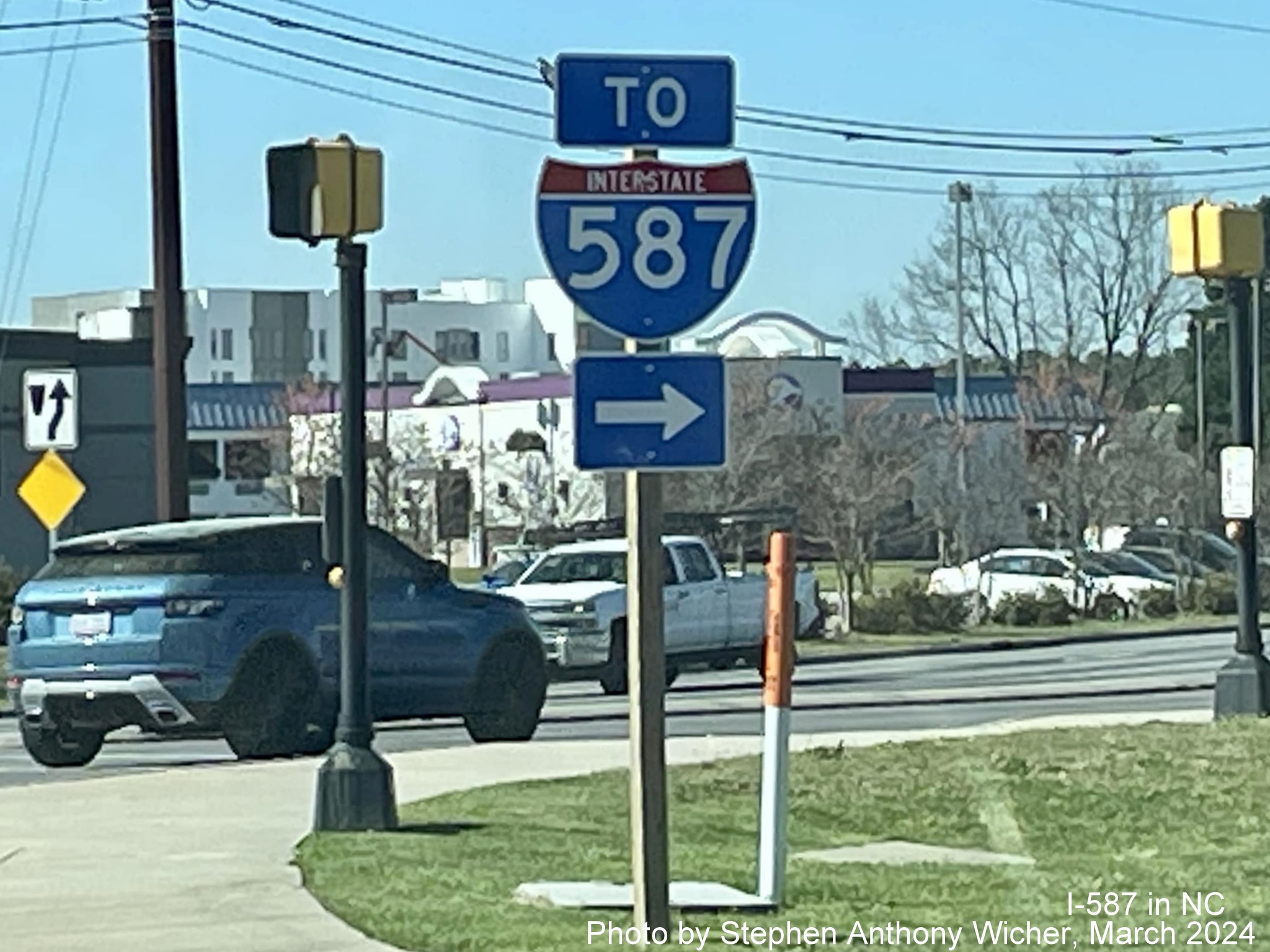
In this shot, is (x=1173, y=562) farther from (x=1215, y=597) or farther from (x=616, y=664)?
(x=616, y=664)

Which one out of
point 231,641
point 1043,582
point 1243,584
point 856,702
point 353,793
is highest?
point 1243,584

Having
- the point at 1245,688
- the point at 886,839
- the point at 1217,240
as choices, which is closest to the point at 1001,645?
the point at 1245,688

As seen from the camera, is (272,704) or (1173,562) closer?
(272,704)

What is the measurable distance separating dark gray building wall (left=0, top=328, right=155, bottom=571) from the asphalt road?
2490 cm

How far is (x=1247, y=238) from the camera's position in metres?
19.7

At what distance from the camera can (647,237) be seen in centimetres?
941

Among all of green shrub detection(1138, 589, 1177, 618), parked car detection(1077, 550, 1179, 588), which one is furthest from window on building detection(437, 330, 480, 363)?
green shrub detection(1138, 589, 1177, 618)

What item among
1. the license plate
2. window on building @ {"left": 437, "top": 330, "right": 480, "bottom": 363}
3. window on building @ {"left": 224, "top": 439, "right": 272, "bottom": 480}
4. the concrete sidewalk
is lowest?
the concrete sidewalk

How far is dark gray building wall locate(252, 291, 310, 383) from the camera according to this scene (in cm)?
12381

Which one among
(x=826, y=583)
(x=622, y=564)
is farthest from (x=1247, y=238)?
(x=826, y=583)

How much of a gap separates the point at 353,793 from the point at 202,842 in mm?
806

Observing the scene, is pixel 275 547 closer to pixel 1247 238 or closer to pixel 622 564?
pixel 1247 238

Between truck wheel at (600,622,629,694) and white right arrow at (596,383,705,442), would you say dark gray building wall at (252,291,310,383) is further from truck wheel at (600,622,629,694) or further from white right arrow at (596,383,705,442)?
white right arrow at (596,383,705,442)

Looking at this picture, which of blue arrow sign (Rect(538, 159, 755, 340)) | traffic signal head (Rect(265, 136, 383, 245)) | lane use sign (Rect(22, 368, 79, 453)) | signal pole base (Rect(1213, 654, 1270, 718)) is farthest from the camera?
lane use sign (Rect(22, 368, 79, 453))
